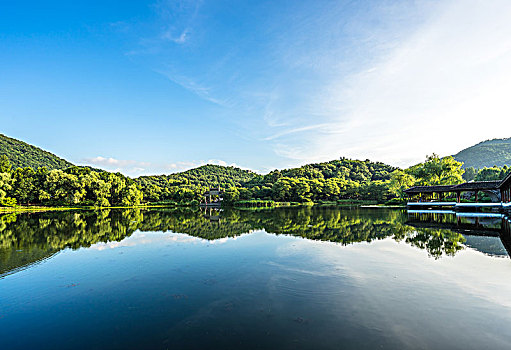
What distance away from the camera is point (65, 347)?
4.31 metres

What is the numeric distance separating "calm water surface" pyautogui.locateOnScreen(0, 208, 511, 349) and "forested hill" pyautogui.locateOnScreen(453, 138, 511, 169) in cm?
19522

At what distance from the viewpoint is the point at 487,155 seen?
→ 16275 centimetres

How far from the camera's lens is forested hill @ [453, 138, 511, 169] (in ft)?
505

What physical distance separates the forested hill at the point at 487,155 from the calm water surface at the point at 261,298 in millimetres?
195217

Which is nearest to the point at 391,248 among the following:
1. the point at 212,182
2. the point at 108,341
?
the point at 108,341

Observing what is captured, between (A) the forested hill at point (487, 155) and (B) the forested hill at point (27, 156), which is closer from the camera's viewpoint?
(B) the forested hill at point (27, 156)

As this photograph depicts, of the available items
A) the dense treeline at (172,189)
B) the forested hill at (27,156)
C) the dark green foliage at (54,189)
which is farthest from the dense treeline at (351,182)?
the forested hill at (27,156)

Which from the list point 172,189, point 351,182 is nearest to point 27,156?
point 172,189

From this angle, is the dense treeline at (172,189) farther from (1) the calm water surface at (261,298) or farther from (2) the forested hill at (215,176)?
(1) the calm water surface at (261,298)

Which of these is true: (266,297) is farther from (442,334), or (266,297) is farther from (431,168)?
(431,168)

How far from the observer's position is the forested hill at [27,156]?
315ft

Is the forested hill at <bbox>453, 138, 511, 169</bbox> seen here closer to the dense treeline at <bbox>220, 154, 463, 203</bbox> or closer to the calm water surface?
the dense treeline at <bbox>220, 154, 463, 203</bbox>

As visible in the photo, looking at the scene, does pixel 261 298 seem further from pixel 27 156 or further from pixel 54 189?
pixel 27 156

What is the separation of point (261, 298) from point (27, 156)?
135 meters
